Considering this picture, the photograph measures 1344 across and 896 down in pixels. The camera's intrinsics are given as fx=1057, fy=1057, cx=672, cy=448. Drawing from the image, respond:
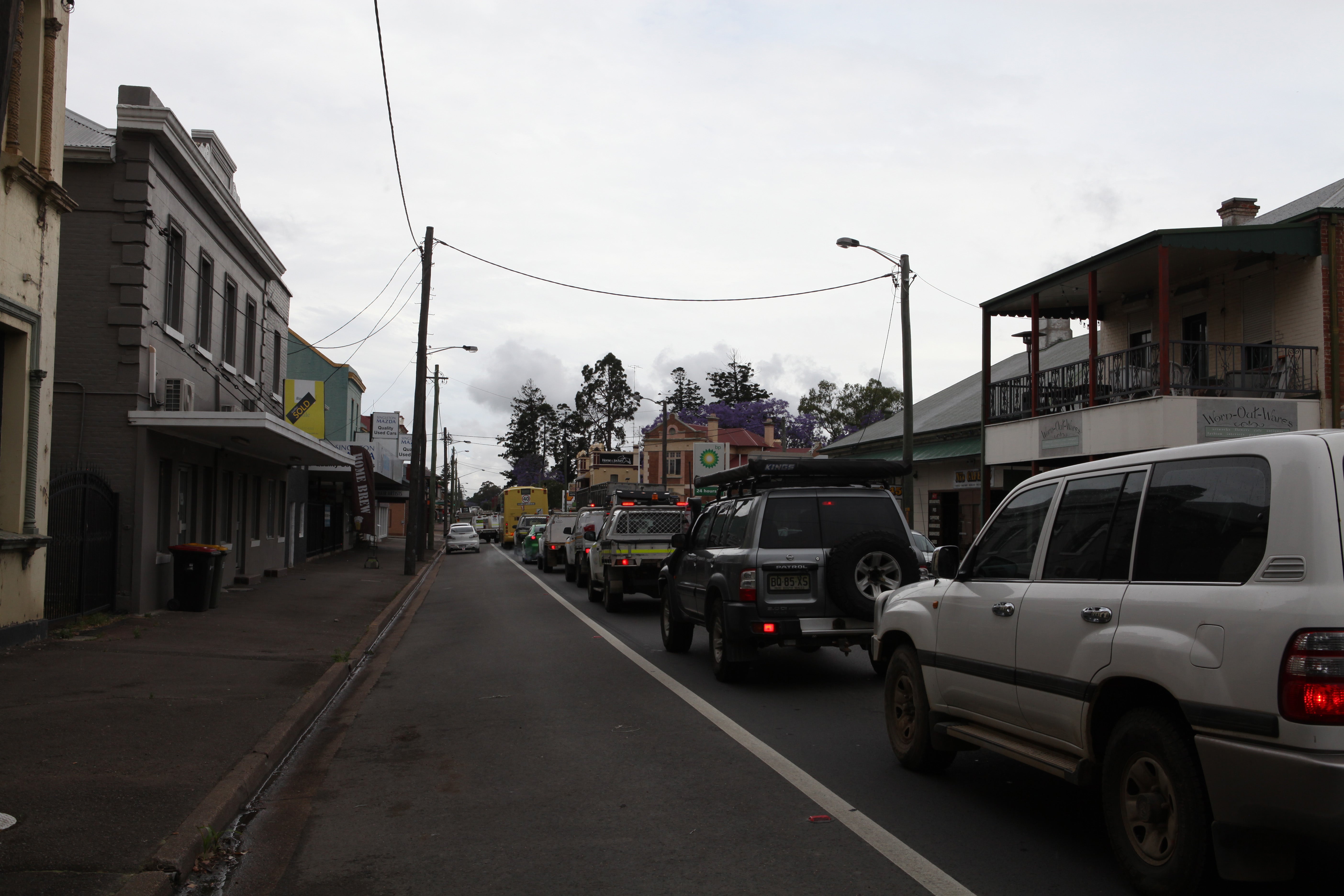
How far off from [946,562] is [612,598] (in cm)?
1264

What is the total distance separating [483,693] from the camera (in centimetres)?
1023

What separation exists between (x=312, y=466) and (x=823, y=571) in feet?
79.3

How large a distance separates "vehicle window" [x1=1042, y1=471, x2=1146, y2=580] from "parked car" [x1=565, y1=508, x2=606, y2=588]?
60.1 ft

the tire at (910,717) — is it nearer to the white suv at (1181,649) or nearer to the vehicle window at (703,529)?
the white suv at (1181,649)

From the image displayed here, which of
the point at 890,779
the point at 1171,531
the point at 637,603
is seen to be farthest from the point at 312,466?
the point at 1171,531

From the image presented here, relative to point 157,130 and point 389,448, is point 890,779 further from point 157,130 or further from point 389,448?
point 389,448

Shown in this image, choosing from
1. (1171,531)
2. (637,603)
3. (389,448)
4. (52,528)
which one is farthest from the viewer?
(389,448)

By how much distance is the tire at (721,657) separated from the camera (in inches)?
396

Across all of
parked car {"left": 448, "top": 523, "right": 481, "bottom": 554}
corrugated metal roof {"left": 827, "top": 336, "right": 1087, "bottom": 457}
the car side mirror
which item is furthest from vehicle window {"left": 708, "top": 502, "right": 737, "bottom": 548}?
parked car {"left": 448, "top": 523, "right": 481, "bottom": 554}

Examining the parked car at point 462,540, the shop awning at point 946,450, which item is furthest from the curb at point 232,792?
the parked car at point 462,540

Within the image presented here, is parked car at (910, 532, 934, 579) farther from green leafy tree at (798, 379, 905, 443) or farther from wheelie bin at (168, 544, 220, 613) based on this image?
green leafy tree at (798, 379, 905, 443)

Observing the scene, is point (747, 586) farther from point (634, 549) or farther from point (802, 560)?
point (634, 549)

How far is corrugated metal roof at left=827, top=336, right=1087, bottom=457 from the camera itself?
30031 mm

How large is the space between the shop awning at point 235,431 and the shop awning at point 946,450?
1461cm
